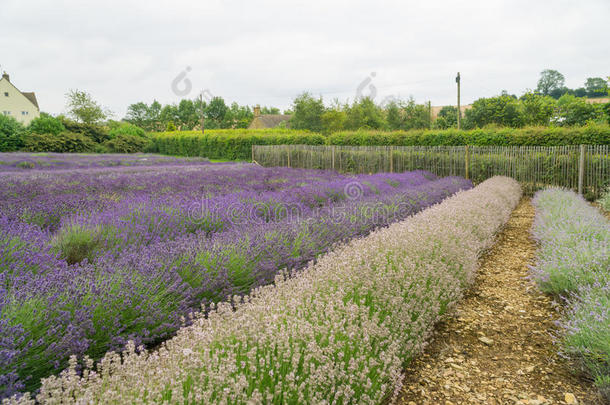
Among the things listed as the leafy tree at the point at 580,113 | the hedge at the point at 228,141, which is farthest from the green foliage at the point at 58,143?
the leafy tree at the point at 580,113

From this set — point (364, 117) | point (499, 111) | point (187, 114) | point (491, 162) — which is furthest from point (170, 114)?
point (491, 162)

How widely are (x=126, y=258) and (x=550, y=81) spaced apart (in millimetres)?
89797

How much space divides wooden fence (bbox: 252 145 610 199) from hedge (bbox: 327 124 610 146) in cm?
64

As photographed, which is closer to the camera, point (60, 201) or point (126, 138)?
point (60, 201)

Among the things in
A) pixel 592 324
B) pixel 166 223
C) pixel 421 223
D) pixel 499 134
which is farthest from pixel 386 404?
pixel 499 134

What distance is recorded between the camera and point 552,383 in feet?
7.75

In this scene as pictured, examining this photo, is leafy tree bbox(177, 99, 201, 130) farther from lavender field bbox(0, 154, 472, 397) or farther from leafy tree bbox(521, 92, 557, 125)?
lavender field bbox(0, 154, 472, 397)

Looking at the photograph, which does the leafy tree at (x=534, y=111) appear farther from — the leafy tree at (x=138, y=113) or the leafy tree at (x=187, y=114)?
the leafy tree at (x=138, y=113)

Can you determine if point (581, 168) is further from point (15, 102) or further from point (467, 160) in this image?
point (15, 102)

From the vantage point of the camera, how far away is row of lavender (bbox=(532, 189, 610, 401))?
233cm

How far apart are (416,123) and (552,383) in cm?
3698

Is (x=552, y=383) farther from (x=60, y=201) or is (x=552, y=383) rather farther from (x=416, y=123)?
(x=416, y=123)

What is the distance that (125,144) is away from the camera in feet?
107

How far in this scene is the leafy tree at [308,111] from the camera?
36.1 metres
